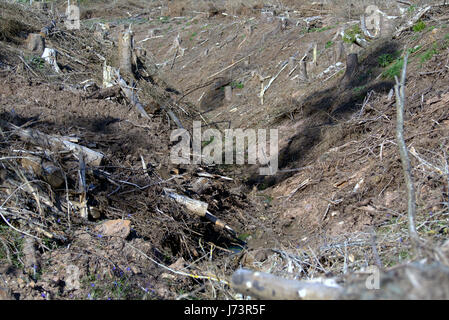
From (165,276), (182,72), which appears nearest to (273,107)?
(182,72)

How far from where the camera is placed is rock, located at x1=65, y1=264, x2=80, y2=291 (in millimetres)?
3566

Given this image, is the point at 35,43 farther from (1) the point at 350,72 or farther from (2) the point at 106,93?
(1) the point at 350,72

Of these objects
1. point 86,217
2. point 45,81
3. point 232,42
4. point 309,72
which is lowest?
point 86,217

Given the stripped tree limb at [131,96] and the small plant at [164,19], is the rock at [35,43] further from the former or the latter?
the small plant at [164,19]

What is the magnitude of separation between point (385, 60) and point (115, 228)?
725 centimetres

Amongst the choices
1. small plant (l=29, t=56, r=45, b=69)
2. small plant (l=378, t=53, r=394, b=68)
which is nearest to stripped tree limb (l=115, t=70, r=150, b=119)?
small plant (l=29, t=56, r=45, b=69)

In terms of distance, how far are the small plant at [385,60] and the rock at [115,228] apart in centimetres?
698

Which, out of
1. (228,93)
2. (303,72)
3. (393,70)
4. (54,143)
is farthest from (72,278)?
(228,93)

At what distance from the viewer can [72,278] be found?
3639mm

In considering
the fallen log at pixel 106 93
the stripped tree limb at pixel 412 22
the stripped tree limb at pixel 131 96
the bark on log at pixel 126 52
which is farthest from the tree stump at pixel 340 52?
the fallen log at pixel 106 93

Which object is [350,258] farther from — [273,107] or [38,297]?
[273,107]

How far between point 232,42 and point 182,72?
239 cm

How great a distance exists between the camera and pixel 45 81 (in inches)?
342

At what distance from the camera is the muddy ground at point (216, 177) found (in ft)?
12.4
